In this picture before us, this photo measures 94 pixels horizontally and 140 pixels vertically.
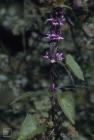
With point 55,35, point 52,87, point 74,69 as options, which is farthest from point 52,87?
point 55,35

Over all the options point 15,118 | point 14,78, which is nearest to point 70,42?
point 14,78

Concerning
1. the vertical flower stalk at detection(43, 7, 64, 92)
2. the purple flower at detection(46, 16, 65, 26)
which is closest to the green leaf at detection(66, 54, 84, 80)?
the vertical flower stalk at detection(43, 7, 64, 92)

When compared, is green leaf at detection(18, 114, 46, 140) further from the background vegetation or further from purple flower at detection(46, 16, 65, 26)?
purple flower at detection(46, 16, 65, 26)

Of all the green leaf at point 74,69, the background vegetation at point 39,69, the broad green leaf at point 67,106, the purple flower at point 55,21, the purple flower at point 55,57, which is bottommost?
the background vegetation at point 39,69

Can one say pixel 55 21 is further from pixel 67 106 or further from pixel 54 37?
pixel 67 106

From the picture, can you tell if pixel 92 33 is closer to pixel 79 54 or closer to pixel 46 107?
pixel 79 54

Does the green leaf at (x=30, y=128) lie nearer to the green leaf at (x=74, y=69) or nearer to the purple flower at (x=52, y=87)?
the purple flower at (x=52, y=87)

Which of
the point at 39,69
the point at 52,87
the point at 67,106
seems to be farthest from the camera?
the point at 39,69

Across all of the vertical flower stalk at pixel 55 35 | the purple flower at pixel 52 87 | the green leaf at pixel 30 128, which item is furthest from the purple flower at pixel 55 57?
the green leaf at pixel 30 128
